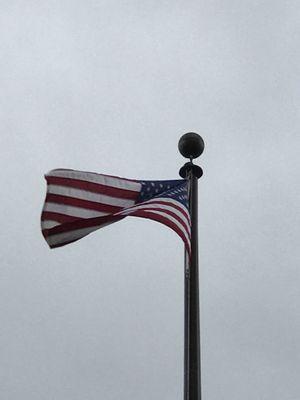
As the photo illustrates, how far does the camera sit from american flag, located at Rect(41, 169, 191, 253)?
10.4 metres

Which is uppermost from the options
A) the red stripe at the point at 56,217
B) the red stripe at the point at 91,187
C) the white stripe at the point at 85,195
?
the red stripe at the point at 91,187

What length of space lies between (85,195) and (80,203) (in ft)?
0.51

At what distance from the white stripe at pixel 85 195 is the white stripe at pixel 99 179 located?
210 mm

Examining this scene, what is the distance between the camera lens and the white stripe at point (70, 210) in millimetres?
10656

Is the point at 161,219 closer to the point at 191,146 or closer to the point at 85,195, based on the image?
the point at 85,195

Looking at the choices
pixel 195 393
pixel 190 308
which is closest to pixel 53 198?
pixel 190 308

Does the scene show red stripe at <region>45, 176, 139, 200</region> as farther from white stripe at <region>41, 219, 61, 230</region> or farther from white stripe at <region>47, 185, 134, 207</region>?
white stripe at <region>41, 219, 61, 230</region>

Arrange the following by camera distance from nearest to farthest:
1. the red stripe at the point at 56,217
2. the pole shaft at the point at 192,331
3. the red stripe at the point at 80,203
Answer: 1. the pole shaft at the point at 192,331
2. the red stripe at the point at 56,217
3. the red stripe at the point at 80,203

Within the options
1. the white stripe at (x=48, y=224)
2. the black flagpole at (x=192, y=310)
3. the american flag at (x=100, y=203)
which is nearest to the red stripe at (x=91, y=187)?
the american flag at (x=100, y=203)

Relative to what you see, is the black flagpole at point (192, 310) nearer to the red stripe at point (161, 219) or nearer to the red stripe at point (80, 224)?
the red stripe at point (161, 219)

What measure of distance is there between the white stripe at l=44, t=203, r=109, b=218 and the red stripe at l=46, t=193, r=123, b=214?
0.20 ft

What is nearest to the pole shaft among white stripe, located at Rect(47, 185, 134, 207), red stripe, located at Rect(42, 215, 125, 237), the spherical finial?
red stripe, located at Rect(42, 215, 125, 237)

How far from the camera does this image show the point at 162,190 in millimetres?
11094

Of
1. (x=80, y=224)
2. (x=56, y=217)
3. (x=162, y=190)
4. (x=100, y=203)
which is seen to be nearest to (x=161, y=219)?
(x=162, y=190)
